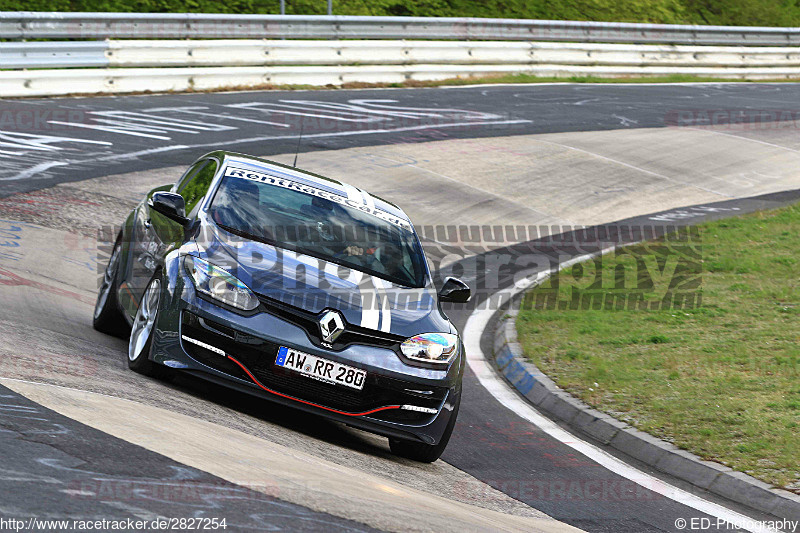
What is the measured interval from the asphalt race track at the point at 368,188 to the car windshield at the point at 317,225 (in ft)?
3.79

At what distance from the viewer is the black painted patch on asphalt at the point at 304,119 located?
Result: 1590 cm

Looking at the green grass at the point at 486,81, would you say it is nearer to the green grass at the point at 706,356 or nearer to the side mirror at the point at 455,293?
the green grass at the point at 706,356

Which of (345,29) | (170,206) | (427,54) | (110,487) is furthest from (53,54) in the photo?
(110,487)

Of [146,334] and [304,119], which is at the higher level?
[304,119]

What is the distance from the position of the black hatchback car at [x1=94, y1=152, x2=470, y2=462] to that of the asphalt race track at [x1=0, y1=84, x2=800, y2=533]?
285mm

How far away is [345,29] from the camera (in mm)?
25578

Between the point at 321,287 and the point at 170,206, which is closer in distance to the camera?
the point at 321,287

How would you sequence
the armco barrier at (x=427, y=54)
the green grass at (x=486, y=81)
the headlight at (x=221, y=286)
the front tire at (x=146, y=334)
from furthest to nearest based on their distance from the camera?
the green grass at (x=486, y=81), the armco barrier at (x=427, y=54), the front tire at (x=146, y=334), the headlight at (x=221, y=286)

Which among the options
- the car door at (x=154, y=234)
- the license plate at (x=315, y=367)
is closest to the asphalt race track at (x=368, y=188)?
the license plate at (x=315, y=367)

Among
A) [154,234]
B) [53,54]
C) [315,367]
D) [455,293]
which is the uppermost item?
→ [53,54]

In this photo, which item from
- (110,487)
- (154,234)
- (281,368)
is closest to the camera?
(110,487)

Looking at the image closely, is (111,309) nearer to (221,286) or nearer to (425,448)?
(221,286)

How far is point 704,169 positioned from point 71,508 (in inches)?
696

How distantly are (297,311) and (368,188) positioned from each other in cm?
998
